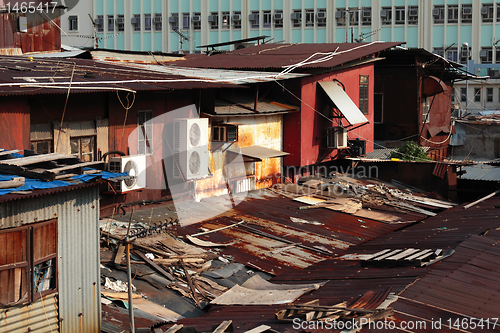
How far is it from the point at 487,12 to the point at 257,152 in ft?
131

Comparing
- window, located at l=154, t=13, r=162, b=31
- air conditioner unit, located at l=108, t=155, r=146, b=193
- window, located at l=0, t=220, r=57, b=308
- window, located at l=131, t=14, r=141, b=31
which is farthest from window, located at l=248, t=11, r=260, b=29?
window, located at l=0, t=220, r=57, b=308

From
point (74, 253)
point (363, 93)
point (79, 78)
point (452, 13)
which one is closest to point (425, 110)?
point (363, 93)

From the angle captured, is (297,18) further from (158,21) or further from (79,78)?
(79,78)

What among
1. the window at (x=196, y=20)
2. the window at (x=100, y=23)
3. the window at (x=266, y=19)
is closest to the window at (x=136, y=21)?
the window at (x=100, y=23)

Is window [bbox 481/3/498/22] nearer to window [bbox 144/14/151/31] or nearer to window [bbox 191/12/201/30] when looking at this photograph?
window [bbox 191/12/201/30]

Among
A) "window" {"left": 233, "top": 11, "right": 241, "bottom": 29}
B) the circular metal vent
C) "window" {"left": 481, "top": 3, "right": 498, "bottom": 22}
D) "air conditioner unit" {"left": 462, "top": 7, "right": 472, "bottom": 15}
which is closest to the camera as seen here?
the circular metal vent

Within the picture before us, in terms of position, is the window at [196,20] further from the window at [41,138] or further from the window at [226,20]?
the window at [41,138]

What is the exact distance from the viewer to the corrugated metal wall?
7961 mm

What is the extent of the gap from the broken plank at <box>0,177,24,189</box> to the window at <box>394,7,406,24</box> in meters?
48.8

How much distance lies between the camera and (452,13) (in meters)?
50.9

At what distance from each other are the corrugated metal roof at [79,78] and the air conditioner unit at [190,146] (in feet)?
3.38

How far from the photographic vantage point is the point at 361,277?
36.5ft

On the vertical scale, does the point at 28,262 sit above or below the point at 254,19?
below

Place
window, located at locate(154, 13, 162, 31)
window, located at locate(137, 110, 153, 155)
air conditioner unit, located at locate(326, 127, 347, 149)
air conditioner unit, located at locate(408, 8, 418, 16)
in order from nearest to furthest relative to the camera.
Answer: window, located at locate(137, 110, 153, 155)
air conditioner unit, located at locate(326, 127, 347, 149)
air conditioner unit, located at locate(408, 8, 418, 16)
window, located at locate(154, 13, 162, 31)
